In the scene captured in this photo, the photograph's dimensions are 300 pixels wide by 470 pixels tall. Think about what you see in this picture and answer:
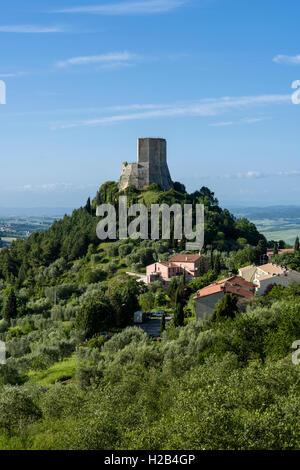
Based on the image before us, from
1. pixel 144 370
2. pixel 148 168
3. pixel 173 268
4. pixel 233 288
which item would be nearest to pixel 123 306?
pixel 233 288

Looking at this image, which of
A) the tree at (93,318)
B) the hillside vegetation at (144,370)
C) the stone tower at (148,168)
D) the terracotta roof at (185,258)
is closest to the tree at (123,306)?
the hillside vegetation at (144,370)

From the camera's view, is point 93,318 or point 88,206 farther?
point 88,206

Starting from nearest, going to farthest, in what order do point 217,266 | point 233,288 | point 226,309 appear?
point 226,309
point 233,288
point 217,266

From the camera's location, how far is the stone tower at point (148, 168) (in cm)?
7788

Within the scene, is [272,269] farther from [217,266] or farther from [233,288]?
[233,288]

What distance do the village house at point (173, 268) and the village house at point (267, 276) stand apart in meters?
4.84

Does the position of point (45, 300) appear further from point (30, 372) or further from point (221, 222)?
point (221, 222)

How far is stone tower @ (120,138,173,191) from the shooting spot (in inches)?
3066

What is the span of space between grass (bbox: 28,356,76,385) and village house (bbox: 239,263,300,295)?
20.2 metres

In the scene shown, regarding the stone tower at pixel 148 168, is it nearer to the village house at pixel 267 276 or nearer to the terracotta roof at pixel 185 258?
the terracotta roof at pixel 185 258

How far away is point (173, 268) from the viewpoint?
51250 mm

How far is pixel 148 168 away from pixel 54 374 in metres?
56.4

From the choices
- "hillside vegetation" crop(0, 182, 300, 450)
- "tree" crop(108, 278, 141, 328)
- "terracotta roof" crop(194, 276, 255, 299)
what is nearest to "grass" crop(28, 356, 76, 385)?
"hillside vegetation" crop(0, 182, 300, 450)

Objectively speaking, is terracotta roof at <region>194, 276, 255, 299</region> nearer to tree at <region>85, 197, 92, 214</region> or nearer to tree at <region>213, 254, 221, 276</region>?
tree at <region>213, 254, 221, 276</region>
